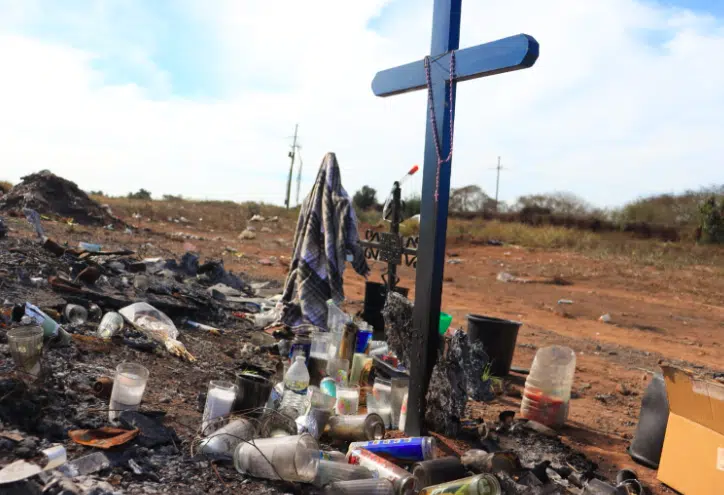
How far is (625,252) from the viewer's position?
19453 mm

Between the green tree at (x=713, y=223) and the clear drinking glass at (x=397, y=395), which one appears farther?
the green tree at (x=713, y=223)

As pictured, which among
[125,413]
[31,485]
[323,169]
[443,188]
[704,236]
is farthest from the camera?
[704,236]

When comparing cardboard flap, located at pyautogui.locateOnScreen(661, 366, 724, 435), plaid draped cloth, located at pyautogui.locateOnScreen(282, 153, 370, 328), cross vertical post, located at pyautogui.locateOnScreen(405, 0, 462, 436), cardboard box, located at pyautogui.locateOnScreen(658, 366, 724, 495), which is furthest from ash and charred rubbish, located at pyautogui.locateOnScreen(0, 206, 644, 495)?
cardboard flap, located at pyautogui.locateOnScreen(661, 366, 724, 435)

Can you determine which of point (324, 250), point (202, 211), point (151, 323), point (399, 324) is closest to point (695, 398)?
point (399, 324)

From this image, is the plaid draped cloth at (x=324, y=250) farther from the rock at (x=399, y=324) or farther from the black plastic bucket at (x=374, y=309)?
the rock at (x=399, y=324)

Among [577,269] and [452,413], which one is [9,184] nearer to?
[577,269]

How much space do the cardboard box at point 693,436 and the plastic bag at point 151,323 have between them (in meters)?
3.71

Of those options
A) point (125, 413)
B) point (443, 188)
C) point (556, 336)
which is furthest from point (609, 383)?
point (125, 413)

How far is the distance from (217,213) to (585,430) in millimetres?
23930

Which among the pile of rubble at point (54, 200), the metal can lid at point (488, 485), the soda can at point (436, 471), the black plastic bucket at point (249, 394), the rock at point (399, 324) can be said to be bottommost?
the soda can at point (436, 471)

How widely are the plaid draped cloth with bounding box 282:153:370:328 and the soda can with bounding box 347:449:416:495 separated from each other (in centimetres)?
314

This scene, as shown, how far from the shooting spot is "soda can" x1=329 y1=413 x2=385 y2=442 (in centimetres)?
345

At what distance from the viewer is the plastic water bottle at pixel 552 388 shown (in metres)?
4.46

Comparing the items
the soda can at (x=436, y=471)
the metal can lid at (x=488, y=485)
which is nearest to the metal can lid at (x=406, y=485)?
the soda can at (x=436, y=471)
